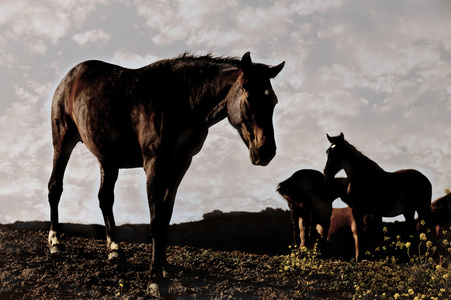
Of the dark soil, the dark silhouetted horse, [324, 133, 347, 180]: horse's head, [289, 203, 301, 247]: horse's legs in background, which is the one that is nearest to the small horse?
[289, 203, 301, 247]: horse's legs in background

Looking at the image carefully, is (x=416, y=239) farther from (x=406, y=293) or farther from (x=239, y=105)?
(x=239, y=105)

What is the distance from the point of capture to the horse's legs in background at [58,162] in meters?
7.52

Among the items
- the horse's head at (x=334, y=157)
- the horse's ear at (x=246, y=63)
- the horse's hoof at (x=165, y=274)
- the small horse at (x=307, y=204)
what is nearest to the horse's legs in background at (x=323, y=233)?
the small horse at (x=307, y=204)

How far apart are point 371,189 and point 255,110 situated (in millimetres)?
3846

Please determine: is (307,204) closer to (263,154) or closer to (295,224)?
(295,224)

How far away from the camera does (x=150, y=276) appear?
5.56m

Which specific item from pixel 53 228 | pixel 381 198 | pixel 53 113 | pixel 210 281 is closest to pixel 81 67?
pixel 53 113

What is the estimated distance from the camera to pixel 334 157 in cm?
774

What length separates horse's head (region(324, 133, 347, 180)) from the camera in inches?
305

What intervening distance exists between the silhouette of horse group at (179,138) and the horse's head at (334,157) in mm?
17

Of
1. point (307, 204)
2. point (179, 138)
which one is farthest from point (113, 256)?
point (307, 204)

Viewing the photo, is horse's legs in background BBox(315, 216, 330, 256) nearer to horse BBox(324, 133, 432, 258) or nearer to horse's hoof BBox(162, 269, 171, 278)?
horse BBox(324, 133, 432, 258)

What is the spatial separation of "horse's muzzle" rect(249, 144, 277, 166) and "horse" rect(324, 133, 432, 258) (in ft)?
9.90

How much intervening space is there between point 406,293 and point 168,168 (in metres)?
3.54
